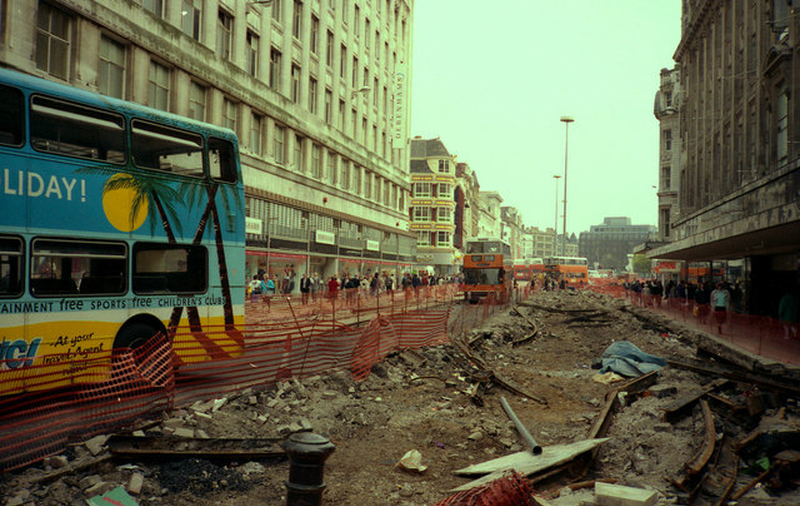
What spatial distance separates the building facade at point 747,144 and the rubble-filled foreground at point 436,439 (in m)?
6.58

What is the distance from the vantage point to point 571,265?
3007 inches

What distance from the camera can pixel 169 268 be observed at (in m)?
10.5

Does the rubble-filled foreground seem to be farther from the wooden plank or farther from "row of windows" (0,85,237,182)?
"row of windows" (0,85,237,182)

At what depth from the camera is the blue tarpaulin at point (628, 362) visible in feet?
51.4

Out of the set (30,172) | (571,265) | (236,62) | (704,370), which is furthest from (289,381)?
(571,265)

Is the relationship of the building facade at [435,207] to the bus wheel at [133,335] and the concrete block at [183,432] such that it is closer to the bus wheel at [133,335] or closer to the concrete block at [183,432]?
the bus wheel at [133,335]

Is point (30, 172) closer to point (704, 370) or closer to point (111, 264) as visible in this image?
point (111, 264)

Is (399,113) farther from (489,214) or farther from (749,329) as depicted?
(489,214)

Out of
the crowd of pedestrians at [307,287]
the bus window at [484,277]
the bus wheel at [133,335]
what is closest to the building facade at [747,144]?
the bus window at [484,277]

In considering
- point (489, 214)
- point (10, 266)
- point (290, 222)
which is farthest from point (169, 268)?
point (489, 214)

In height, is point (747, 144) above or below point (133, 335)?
above

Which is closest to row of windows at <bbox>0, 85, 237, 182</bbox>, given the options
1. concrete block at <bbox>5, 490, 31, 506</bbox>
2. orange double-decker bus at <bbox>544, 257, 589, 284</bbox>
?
concrete block at <bbox>5, 490, 31, 506</bbox>

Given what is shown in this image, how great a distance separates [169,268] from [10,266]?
2.63 metres

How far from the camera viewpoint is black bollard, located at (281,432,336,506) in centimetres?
460
